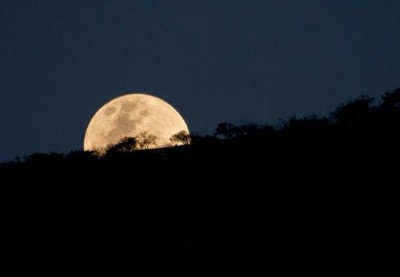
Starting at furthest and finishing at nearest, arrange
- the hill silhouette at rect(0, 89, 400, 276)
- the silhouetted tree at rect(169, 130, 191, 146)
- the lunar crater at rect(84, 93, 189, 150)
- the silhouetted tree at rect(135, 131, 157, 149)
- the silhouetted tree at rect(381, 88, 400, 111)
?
the lunar crater at rect(84, 93, 189, 150)
the silhouetted tree at rect(135, 131, 157, 149)
the silhouetted tree at rect(169, 130, 191, 146)
the silhouetted tree at rect(381, 88, 400, 111)
the hill silhouette at rect(0, 89, 400, 276)

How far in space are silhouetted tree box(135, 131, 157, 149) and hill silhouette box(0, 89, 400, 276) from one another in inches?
100

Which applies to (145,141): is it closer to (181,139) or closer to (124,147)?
(181,139)

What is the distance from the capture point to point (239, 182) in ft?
58.2

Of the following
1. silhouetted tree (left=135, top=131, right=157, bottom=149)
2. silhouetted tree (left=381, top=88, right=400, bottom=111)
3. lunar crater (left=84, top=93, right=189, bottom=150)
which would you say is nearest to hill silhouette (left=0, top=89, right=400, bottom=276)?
silhouetted tree (left=381, top=88, right=400, bottom=111)

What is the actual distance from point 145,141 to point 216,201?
19.0 ft

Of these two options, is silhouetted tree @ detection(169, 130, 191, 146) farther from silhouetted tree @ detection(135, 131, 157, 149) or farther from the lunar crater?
the lunar crater

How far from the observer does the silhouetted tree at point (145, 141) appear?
2222 centimetres

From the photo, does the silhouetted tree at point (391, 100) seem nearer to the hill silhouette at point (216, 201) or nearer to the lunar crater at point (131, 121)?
the hill silhouette at point (216, 201)

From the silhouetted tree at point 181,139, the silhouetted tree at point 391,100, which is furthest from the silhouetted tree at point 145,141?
the silhouetted tree at point 391,100

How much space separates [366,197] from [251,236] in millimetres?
2740

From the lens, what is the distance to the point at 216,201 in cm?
1750

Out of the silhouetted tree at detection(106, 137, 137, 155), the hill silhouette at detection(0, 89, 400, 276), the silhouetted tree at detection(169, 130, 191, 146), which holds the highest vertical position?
the silhouetted tree at detection(169, 130, 191, 146)

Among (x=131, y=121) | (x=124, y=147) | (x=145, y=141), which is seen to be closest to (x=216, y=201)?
(x=124, y=147)

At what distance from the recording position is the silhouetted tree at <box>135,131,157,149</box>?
22.2 meters
